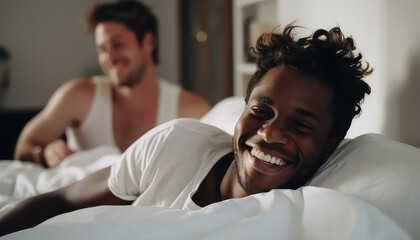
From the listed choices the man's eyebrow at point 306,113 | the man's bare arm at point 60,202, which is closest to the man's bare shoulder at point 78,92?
the man's bare arm at point 60,202

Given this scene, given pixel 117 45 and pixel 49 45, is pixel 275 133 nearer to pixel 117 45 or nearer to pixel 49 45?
pixel 117 45

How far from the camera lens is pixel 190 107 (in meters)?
2.20

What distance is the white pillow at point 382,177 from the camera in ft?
2.25

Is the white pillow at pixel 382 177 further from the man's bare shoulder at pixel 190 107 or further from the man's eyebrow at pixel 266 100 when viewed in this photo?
the man's bare shoulder at pixel 190 107

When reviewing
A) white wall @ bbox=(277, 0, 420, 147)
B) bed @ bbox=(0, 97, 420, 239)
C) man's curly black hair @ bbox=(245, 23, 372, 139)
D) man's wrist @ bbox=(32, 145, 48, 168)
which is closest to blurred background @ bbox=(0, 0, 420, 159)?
white wall @ bbox=(277, 0, 420, 147)

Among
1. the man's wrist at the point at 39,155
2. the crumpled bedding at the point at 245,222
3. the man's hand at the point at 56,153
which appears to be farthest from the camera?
the man's wrist at the point at 39,155

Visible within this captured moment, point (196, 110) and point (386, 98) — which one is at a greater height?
point (386, 98)

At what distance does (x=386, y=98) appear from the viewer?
106 cm

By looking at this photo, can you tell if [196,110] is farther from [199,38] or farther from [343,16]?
[199,38]

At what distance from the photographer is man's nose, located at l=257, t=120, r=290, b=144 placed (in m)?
0.84

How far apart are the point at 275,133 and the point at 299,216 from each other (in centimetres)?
20

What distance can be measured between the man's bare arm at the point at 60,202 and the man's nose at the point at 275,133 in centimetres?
41

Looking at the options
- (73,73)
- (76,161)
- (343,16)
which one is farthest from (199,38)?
(343,16)

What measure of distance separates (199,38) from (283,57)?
9.72 feet
